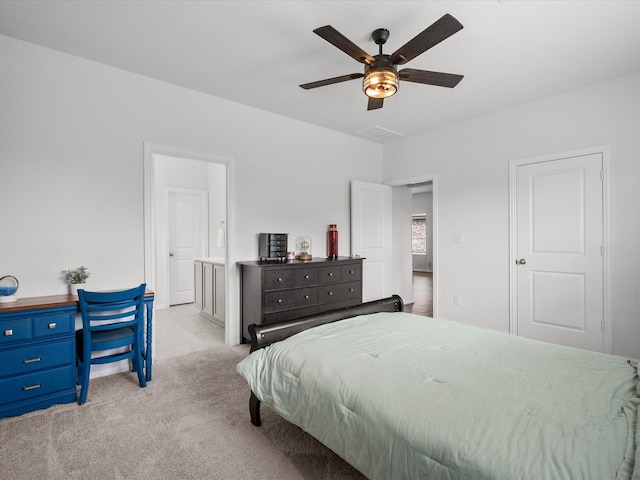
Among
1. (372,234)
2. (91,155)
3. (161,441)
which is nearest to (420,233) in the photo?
(372,234)

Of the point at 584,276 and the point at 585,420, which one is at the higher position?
the point at 584,276

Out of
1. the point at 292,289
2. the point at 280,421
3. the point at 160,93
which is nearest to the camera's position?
the point at 280,421

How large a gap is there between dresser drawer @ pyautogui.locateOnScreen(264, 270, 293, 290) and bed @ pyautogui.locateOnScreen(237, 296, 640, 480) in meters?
1.35

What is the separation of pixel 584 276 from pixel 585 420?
3028 mm

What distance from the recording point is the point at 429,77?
2.43 m

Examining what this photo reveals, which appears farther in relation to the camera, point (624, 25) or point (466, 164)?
point (466, 164)

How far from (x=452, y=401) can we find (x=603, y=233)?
325 cm

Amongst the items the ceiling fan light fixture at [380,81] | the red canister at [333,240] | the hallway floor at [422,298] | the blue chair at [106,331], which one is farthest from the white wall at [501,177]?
the blue chair at [106,331]

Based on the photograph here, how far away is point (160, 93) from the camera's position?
332cm

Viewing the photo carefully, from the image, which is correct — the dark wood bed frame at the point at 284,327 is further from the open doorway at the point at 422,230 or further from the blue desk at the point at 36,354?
the open doorway at the point at 422,230

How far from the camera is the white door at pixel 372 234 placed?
5.02 metres

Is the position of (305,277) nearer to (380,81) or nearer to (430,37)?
(380,81)

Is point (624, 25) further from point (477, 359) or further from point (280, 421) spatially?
point (280, 421)

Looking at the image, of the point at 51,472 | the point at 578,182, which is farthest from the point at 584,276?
the point at 51,472
